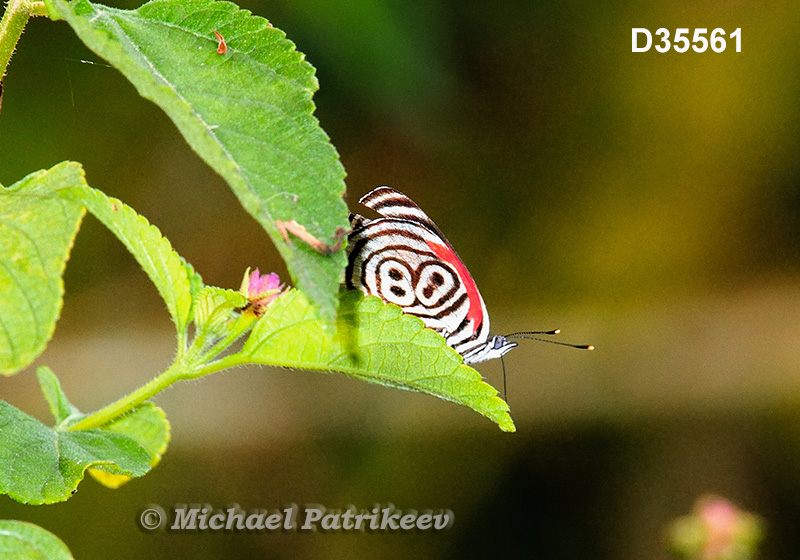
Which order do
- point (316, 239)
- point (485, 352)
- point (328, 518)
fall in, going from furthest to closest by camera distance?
point (328, 518) → point (485, 352) → point (316, 239)

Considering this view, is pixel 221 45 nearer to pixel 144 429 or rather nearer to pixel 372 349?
pixel 372 349

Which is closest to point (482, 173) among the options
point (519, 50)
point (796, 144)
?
point (519, 50)

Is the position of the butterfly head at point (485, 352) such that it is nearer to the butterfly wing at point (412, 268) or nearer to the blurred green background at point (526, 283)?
the butterfly wing at point (412, 268)

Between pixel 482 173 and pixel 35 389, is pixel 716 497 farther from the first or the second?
pixel 35 389

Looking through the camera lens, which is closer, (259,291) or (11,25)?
(11,25)

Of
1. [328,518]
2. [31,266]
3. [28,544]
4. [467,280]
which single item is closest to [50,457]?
[28,544]

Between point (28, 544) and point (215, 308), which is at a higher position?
point (215, 308)

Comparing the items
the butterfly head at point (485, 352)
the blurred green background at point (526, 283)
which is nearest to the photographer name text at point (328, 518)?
the blurred green background at point (526, 283)
